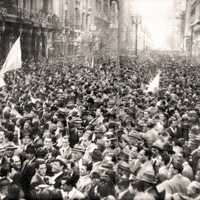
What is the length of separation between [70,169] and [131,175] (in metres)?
1.10

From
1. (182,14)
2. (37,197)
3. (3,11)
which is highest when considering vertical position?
(182,14)

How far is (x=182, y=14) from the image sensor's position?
430 ft

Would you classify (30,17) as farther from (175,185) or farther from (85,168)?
(175,185)

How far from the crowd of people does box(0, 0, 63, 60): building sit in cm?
2397

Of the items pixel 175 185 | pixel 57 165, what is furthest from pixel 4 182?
pixel 175 185

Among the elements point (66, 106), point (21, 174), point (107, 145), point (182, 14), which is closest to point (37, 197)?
point (21, 174)

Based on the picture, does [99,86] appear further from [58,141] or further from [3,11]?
[3,11]

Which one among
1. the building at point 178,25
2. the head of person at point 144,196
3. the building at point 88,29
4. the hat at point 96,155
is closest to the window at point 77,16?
the building at point 88,29

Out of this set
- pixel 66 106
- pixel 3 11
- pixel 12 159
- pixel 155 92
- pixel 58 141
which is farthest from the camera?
pixel 3 11

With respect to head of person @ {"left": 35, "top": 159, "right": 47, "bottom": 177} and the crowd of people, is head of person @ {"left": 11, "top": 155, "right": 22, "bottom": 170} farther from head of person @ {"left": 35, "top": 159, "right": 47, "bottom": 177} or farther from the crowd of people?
head of person @ {"left": 35, "top": 159, "right": 47, "bottom": 177}

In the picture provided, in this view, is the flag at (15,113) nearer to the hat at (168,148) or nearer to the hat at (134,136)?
the hat at (134,136)

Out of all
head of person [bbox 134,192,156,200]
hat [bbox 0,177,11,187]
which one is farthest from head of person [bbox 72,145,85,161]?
head of person [bbox 134,192,156,200]

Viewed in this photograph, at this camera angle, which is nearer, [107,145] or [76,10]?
[107,145]

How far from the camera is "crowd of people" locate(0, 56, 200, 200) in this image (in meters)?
7.14
